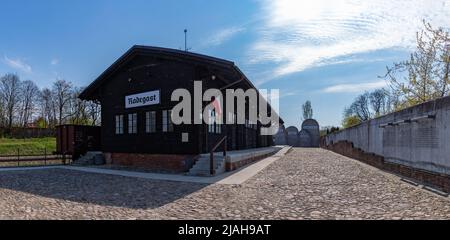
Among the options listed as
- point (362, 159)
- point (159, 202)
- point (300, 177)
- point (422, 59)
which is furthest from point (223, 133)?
point (422, 59)

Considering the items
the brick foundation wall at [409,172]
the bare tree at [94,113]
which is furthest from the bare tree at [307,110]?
the brick foundation wall at [409,172]

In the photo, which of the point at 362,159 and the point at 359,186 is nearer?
the point at 359,186

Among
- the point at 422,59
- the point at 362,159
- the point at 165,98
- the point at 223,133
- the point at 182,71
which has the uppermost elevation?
the point at 422,59

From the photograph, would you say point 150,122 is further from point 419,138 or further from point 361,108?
point 361,108

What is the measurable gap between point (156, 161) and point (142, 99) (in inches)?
113

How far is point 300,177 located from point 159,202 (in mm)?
5020

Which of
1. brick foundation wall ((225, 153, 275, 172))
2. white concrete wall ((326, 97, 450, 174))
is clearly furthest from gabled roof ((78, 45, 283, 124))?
white concrete wall ((326, 97, 450, 174))
